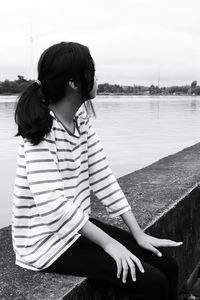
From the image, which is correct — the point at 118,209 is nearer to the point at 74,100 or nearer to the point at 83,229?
the point at 83,229

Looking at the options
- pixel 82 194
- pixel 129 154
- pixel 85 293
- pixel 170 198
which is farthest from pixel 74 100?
pixel 129 154

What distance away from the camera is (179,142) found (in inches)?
559

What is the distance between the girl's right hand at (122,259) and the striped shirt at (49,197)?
0.17m

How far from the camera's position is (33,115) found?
6.98 ft

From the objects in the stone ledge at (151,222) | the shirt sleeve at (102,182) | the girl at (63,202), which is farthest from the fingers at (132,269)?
the shirt sleeve at (102,182)

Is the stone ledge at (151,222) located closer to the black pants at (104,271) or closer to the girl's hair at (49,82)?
the black pants at (104,271)

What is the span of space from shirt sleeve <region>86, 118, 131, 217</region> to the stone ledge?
35 cm

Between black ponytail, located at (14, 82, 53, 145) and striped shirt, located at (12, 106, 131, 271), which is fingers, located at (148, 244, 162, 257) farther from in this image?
black ponytail, located at (14, 82, 53, 145)

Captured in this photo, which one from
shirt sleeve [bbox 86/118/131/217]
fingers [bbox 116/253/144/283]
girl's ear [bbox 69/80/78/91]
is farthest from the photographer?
shirt sleeve [bbox 86/118/131/217]

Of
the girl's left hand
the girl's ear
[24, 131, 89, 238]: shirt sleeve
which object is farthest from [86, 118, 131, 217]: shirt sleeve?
[24, 131, 89, 238]: shirt sleeve

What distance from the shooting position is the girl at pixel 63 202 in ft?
6.72

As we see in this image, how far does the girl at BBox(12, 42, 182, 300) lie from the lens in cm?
205

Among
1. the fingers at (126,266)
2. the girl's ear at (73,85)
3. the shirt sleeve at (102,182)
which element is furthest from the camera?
the shirt sleeve at (102,182)

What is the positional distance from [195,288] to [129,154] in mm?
7555
